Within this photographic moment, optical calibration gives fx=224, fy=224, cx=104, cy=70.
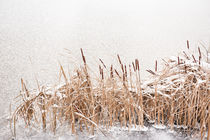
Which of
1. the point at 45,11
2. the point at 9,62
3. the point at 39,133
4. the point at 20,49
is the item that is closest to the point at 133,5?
the point at 45,11

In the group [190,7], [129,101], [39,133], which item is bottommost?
[39,133]

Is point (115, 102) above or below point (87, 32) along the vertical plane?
below

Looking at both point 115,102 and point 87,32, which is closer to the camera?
point 115,102

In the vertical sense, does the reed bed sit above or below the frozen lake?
below

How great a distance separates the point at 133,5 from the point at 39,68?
69.1 inches

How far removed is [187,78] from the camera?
34.6 inches

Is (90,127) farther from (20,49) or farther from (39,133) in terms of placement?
(20,49)

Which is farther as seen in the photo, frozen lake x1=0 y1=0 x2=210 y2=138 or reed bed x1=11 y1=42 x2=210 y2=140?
frozen lake x1=0 y1=0 x2=210 y2=138

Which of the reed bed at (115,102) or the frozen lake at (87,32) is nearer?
the reed bed at (115,102)

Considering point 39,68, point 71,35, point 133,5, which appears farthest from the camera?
point 133,5

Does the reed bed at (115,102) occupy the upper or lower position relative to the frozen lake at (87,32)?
lower

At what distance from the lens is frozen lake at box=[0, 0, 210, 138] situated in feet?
5.36

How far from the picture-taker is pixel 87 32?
2.16m

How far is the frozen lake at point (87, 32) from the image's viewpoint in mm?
1635
